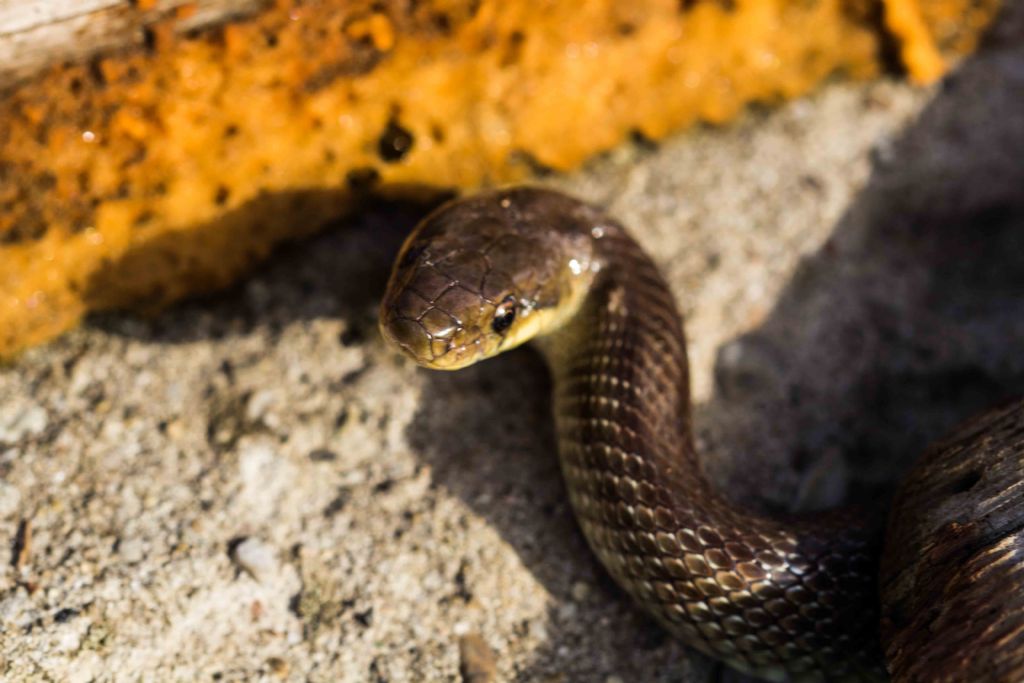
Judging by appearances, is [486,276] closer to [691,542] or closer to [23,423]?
[691,542]

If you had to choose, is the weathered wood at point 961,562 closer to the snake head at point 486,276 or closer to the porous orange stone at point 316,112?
the snake head at point 486,276

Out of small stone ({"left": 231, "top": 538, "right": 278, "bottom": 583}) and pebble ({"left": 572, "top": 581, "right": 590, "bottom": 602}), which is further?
pebble ({"left": 572, "top": 581, "right": 590, "bottom": 602})

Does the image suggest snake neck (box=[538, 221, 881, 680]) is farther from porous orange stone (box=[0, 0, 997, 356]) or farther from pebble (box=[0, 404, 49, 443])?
pebble (box=[0, 404, 49, 443])

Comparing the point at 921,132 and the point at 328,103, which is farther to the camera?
the point at 921,132

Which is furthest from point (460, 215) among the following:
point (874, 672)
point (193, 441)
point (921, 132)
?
point (921, 132)

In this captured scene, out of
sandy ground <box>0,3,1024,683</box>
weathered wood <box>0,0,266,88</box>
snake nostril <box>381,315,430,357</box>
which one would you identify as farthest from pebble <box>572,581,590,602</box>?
weathered wood <box>0,0,266,88</box>

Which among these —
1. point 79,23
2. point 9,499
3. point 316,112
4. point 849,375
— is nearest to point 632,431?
point 849,375

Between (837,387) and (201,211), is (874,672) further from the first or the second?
(201,211)
